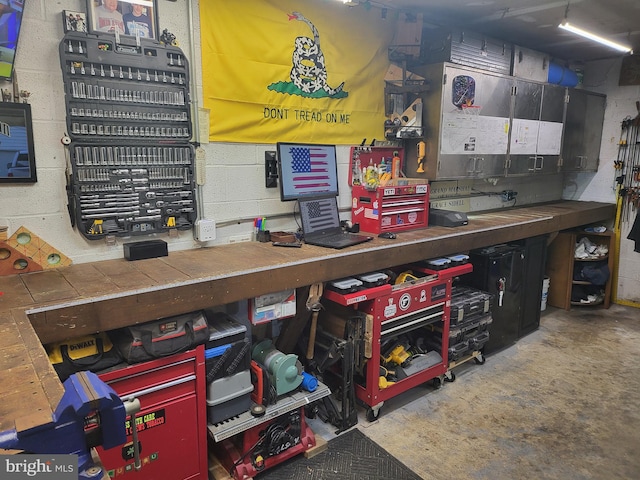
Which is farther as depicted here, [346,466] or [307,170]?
[307,170]

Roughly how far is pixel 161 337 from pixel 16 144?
111cm

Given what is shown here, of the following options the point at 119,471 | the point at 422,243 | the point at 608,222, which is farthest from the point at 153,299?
the point at 608,222

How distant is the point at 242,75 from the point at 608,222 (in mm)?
4500

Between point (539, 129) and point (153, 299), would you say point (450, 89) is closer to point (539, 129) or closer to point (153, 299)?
point (539, 129)

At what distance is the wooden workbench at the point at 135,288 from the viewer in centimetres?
116

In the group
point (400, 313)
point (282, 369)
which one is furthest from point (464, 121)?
point (282, 369)

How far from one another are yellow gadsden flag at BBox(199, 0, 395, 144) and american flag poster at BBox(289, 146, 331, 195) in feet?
0.41

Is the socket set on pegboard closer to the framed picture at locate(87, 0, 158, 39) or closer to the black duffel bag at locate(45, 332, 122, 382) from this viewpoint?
the framed picture at locate(87, 0, 158, 39)

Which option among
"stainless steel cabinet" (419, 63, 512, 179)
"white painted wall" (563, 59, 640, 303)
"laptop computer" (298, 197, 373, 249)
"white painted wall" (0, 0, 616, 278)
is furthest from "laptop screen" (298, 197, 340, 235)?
"white painted wall" (563, 59, 640, 303)

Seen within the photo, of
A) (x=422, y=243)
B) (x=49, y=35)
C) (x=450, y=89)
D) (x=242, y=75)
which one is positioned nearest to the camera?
(x=49, y=35)

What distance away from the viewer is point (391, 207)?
3143 mm

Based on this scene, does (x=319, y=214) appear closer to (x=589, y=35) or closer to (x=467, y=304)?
(x=467, y=304)

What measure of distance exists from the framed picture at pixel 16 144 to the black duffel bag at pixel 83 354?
0.85 m

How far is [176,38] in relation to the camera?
2430mm
